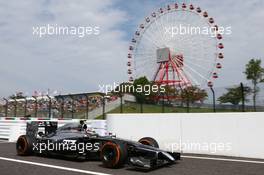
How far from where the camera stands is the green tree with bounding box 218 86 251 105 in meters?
11.4

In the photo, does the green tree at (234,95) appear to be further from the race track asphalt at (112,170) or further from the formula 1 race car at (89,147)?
the formula 1 race car at (89,147)

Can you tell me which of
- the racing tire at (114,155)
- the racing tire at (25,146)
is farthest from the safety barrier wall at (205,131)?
the racing tire at (25,146)

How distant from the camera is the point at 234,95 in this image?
461 inches

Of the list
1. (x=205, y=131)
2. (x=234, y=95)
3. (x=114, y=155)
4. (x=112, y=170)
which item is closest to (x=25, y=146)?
(x=114, y=155)

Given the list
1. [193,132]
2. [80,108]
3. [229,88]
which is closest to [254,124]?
[193,132]

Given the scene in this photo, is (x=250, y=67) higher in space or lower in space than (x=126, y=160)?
higher

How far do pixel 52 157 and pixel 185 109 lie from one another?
6692 millimetres

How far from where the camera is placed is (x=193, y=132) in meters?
10.4

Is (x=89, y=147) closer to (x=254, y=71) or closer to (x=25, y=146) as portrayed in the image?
(x=25, y=146)

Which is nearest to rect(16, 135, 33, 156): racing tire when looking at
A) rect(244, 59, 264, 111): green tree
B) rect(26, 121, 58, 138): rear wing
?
rect(26, 121, 58, 138): rear wing

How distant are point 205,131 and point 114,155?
4.10 m

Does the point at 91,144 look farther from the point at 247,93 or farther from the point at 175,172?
the point at 247,93

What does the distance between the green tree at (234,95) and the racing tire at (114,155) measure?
608 centimetres

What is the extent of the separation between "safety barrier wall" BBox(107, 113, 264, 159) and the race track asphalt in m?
0.81
